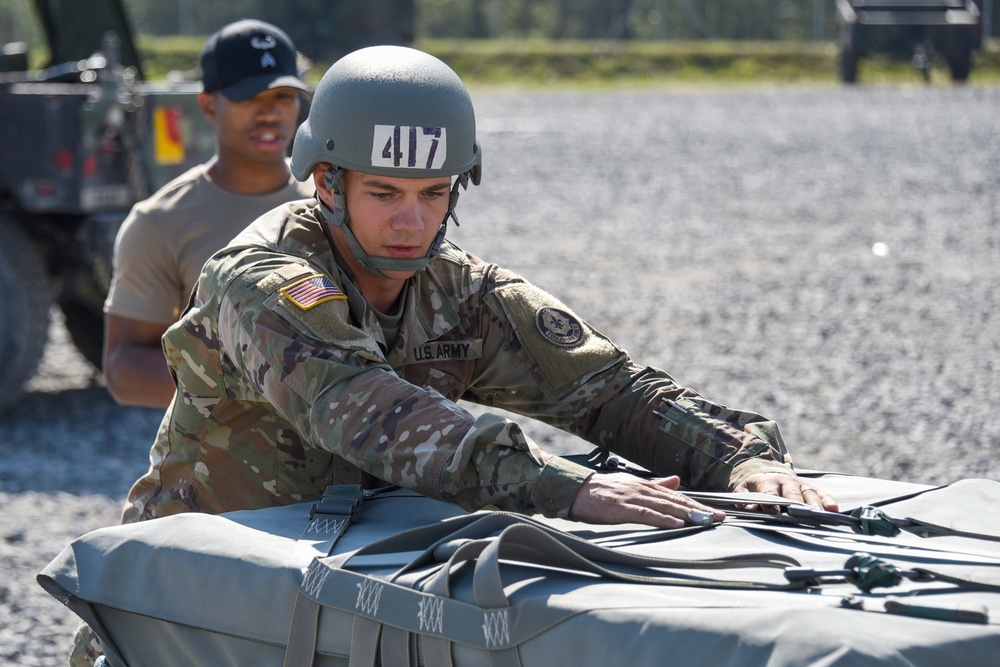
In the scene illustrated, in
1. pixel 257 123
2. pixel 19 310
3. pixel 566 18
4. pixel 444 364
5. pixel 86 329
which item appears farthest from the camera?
pixel 566 18

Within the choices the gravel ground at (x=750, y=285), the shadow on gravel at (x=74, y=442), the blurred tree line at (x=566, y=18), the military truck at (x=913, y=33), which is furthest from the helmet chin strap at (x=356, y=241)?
the blurred tree line at (x=566, y=18)

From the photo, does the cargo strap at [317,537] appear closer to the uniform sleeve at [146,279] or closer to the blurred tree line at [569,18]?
the uniform sleeve at [146,279]

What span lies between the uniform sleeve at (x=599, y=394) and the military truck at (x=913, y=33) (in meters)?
22.3

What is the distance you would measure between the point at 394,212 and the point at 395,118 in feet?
0.57

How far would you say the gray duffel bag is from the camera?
1.86 m

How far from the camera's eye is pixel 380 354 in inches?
98.9

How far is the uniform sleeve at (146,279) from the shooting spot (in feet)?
13.0

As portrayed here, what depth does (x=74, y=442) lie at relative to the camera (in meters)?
6.93

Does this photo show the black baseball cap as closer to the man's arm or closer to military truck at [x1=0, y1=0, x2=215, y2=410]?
the man's arm

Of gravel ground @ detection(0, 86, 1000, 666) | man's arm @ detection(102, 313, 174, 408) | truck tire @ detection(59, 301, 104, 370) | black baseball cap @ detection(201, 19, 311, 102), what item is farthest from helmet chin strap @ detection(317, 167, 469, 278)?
truck tire @ detection(59, 301, 104, 370)

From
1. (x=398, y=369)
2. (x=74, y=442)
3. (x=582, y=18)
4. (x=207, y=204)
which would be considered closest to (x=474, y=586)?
(x=398, y=369)

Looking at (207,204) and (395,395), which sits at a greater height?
(395,395)

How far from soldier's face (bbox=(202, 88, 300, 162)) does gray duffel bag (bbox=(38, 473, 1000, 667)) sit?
1.95m

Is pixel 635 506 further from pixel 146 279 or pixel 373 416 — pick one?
pixel 146 279
